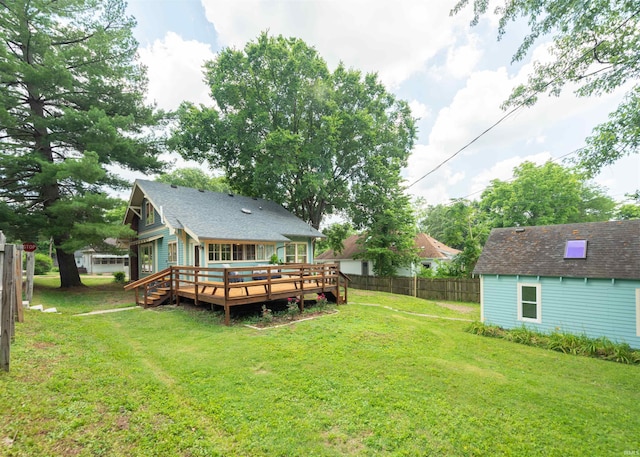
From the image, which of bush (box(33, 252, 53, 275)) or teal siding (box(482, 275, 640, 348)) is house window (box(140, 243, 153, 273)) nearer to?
teal siding (box(482, 275, 640, 348))

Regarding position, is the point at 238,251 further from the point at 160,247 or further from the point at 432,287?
the point at 432,287

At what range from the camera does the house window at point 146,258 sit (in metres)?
16.6

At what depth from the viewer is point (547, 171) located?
24812 mm

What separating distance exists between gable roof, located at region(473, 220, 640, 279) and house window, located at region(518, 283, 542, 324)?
0.60 metres

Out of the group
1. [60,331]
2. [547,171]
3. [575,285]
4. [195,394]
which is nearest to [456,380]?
[195,394]

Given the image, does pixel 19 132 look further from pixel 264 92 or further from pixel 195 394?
pixel 195 394

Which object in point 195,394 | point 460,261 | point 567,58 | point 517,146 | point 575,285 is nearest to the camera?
point 195,394

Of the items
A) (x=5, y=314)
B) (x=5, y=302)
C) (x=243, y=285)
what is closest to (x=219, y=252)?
(x=243, y=285)

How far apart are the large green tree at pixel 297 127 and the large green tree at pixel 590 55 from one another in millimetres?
13687

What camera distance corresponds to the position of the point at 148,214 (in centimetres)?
1662

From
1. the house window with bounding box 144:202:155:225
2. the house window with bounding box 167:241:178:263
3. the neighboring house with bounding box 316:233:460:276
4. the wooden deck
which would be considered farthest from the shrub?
the neighboring house with bounding box 316:233:460:276

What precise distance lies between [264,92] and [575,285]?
71.0ft

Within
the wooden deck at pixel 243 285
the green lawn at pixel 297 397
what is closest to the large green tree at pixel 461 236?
the wooden deck at pixel 243 285

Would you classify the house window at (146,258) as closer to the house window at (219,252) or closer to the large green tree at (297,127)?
the house window at (219,252)
